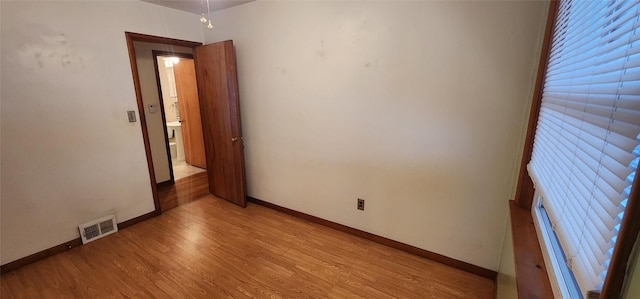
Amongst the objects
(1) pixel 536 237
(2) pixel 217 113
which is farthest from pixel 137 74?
(1) pixel 536 237

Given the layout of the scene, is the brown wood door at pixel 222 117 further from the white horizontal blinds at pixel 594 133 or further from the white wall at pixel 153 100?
the white horizontal blinds at pixel 594 133

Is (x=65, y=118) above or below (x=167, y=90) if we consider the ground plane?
below

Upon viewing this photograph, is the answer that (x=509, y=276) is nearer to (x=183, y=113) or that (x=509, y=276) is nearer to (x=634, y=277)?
(x=634, y=277)

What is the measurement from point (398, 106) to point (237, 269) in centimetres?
180

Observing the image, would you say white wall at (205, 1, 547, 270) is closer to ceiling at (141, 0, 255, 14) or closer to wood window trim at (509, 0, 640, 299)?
ceiling at (141, 0, 255, 14)

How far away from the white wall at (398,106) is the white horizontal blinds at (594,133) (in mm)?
685

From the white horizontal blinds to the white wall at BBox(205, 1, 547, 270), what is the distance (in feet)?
2.25

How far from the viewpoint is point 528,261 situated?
1028 mm

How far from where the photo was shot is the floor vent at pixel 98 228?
7.75 ft

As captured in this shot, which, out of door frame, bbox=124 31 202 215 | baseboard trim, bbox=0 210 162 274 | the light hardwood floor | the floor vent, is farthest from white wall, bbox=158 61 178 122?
the light hardwood floor

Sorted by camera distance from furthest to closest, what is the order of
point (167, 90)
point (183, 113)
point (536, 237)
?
point (167, 90) → point (183, 113) → point (536, 237)

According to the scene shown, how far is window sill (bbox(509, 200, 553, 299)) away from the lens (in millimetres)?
886

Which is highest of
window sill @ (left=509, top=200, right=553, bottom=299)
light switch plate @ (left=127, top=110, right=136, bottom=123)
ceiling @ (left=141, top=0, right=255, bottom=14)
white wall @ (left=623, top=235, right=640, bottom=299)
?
ceiling @ (left=141, top=0, right=255, bottom=14)

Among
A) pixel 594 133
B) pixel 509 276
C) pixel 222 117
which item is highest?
pixel 594 133
